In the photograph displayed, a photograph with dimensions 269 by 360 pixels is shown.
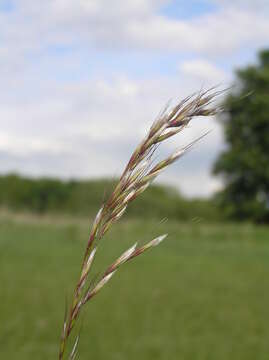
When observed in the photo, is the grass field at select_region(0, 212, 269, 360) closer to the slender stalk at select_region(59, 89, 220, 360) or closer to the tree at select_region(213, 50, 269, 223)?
the slender stalk at select_region(59, 89, 220, 360)

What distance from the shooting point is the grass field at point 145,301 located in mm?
6586

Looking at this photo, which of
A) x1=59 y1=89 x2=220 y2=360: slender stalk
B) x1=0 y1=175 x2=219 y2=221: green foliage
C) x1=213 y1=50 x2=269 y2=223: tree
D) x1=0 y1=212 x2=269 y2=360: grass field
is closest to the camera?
x1=59 y1=89 x2=220 y2=360: slender stalk

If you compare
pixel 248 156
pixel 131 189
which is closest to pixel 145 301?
pixel 131 189

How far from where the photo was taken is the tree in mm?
30581

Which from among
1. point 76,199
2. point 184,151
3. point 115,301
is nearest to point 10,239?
point 115,301

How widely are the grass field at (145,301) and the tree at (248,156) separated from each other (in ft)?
49.6

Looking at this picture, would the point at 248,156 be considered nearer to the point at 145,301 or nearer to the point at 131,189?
the point at 145,301

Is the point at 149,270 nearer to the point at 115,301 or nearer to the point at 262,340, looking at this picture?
the point at 115,301

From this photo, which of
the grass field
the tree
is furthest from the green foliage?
the grass field

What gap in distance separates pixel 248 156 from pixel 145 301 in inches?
878

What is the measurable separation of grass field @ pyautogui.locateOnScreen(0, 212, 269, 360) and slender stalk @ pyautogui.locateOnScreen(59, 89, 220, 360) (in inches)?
145

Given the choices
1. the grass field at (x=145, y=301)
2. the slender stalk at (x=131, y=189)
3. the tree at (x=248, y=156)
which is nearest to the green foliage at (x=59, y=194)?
the tree at (x=248, y=156)

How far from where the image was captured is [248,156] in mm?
30375

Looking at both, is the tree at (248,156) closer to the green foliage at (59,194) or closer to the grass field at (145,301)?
the green foliage at (59,194)
